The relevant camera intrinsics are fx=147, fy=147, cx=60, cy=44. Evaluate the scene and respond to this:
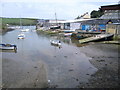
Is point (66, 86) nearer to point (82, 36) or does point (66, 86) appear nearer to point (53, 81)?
point (53, 81)

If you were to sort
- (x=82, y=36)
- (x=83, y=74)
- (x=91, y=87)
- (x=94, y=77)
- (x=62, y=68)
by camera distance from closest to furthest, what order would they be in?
1. (x=91, y=87)
2. (x=94, y=77)
3. (x=83, y=74)
4. (x=62, y=68)
5. (x=82, y=36)

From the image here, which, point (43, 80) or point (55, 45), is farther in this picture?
point (55, 45)

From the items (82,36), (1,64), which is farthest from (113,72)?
(82,36)

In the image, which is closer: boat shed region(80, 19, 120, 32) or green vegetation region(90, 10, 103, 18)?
boat shed region(80, 19, 120, 32)

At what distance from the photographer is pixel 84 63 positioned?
20.0m

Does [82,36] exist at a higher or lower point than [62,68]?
higher

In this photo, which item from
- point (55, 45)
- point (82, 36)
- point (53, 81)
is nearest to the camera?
point (53, 81)

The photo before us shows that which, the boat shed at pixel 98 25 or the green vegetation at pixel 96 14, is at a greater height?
the green vegetation at pixel 96 14

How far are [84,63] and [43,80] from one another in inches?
300

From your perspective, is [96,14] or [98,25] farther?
[96,14]

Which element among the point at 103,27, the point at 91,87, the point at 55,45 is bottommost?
the point at 91,87

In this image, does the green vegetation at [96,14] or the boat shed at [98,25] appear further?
the green vegetation at [96,14]

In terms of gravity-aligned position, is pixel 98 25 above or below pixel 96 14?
below

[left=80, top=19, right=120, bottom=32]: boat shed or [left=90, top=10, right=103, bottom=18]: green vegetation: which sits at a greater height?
[left=90, top=10, right=103, bottom=18]: green vegetation
